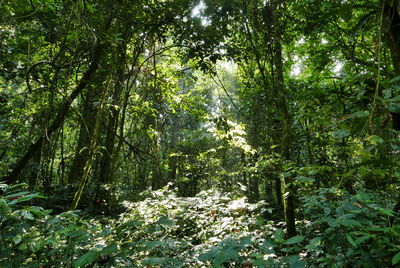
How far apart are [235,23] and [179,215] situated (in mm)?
3074

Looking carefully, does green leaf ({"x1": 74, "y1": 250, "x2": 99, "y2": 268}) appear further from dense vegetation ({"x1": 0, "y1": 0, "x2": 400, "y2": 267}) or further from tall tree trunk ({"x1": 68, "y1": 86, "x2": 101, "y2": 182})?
tall tree trunk ({"x1": 68, "y1": 86, "x2": 101, "y2": 182})

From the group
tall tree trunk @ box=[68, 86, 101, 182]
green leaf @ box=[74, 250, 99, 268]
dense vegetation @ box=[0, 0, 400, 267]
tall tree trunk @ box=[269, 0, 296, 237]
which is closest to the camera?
green leaf @ box=[74, 250, 99, 268]

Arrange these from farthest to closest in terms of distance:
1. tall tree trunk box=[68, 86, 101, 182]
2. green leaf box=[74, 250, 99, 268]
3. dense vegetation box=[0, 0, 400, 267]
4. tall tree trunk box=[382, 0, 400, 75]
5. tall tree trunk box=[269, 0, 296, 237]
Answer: tall tree trunk box=[68, 86, 101, 182] < tall tree trunk box=[269, 0, 296, 237] < tall tree trunk box=[382, 0, 400, 75] < dense vegetation box=[0, 0, 400, 267] < green leaf box=[74, 250, 99, 268]

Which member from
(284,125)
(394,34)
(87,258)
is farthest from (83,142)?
(394,34)

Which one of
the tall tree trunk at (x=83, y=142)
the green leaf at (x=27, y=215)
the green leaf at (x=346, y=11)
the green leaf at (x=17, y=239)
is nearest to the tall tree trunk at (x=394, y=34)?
the green leaf at (x=346, y=11)

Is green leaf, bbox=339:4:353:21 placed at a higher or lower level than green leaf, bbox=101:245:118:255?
higher

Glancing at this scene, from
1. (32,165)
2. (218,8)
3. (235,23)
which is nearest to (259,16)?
(235,23)

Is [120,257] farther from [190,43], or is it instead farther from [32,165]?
[32,165]

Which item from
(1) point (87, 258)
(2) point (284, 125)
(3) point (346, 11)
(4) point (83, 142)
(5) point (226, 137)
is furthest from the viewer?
(4) point (83, 142)

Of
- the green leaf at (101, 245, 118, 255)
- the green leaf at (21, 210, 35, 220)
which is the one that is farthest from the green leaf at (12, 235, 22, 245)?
the green leaf at (101, 245, 118, 255)

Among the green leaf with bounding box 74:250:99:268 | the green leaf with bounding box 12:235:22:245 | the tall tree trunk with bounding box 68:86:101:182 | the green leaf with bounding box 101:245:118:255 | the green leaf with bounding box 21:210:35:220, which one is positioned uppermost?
the tall tree trunk with bounding box 68:86:101:182

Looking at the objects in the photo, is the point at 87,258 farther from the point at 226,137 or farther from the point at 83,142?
the point at 83,142

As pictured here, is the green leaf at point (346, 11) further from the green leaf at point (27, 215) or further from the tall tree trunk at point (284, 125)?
the green leaf at point (27, 215)

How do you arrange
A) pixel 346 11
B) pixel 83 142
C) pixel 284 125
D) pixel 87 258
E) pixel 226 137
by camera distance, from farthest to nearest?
pixel 83 142, pixel 226 137, pixel 284 125, pixel 346 11, pixel 87 258
